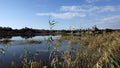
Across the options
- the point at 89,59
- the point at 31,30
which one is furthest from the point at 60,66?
the point at 31,30

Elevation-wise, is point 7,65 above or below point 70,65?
below

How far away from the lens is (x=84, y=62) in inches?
370

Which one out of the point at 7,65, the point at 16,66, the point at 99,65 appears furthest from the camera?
the point at 7,65

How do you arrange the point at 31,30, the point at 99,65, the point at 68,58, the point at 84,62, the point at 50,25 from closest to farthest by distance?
the point at 99,65 → the point at 50,25 → the point at 68,58 → the point at 84,62 → the point at 31,30

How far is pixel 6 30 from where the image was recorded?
96125mm

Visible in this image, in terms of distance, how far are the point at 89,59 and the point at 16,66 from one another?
185 inches

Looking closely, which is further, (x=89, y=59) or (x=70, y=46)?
(x=89, y=59)

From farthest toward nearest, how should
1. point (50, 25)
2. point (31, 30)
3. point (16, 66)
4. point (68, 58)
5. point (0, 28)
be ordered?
point (31, 30) → point (0, 28) → point (16, 66) → point (68, 58) → point (50, 25)

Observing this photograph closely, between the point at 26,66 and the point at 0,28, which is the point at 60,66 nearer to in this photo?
the point at 26,66

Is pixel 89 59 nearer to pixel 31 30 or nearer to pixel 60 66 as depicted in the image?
pixel 60 66

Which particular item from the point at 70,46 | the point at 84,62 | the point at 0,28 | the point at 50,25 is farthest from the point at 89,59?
the point at 0,28

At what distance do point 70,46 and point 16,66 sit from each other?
563 cm

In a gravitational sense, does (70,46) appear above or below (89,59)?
above

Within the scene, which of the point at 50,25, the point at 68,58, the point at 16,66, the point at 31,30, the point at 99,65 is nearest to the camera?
the point at 99,65
